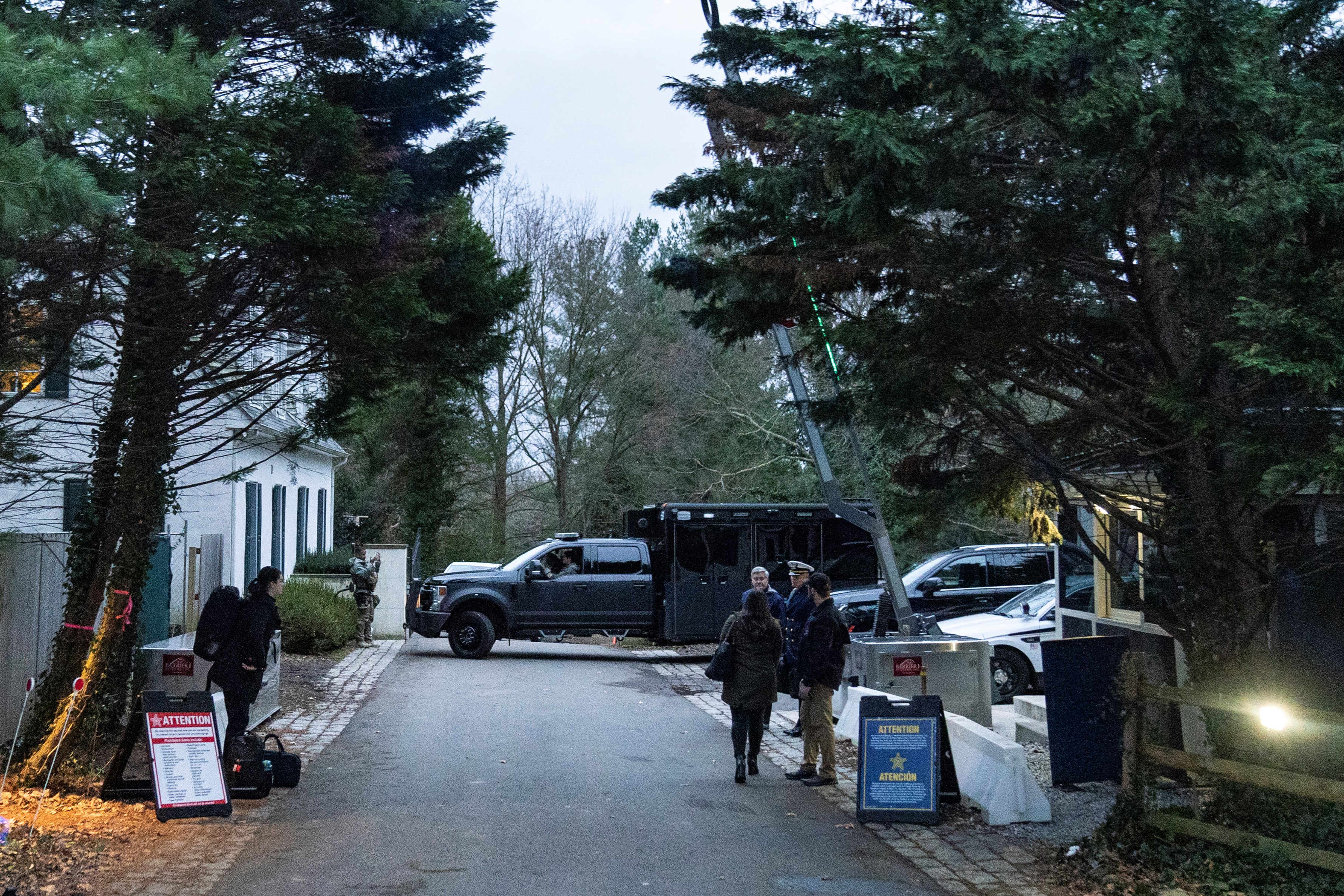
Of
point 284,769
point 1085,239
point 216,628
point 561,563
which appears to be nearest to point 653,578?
point 561,563

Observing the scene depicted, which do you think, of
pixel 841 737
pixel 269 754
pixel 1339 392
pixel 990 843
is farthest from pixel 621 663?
pixel 1339 392

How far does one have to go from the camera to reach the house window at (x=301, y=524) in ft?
90.8

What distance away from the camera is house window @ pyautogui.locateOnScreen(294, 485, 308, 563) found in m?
27.7

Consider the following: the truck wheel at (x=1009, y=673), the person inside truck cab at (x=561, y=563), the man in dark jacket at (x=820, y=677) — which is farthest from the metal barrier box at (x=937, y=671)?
the person inside truck cab at (x=561, y=563)

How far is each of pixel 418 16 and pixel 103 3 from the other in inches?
117

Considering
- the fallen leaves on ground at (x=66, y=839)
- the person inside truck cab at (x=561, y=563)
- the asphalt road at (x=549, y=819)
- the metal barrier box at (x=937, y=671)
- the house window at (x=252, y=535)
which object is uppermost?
the house window at (x=252, y=535)

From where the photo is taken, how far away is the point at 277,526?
25.2 m

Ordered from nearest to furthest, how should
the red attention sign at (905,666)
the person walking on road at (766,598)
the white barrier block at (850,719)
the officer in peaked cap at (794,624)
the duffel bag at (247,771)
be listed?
the duffel bag at (247,771) < the person walking on road at (766,598) < the red attention sign at (905,666) < the officer in peaked cap at (794,624) < the white barrier block at (850,719)

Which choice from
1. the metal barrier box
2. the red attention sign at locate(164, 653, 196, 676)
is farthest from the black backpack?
the metal barrier box

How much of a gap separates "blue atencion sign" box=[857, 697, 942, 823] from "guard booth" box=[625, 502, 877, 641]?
11.8 metres

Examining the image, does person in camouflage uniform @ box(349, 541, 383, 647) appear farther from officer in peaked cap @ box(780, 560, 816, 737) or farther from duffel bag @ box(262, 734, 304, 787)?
duffel bag @ box(262, 734, 304, 787)

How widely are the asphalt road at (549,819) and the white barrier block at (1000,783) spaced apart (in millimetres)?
939

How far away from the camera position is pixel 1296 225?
5.88 meters

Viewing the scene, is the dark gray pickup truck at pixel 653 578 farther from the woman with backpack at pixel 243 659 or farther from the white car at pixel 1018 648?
the woman with backpack at pixel 243 659
